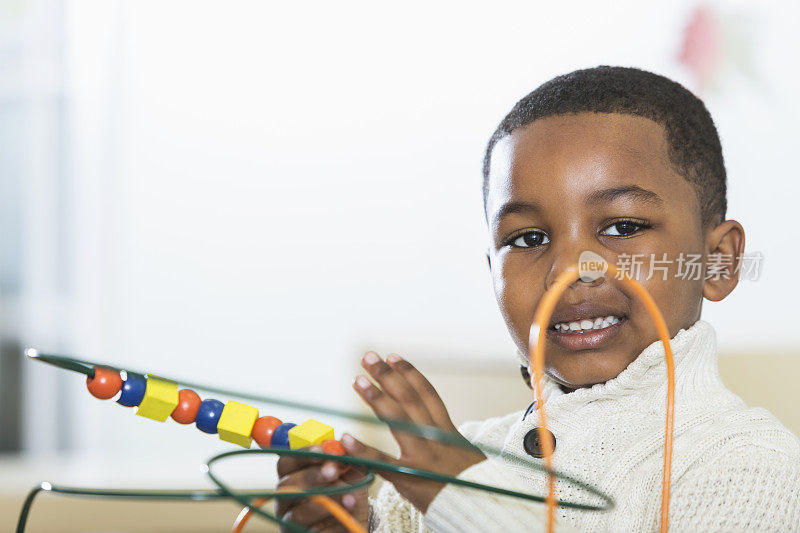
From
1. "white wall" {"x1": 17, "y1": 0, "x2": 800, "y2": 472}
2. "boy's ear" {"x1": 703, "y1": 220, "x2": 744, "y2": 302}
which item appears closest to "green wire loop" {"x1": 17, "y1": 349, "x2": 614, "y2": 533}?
"boy's ear" {"x1": 703, "y1": 220, "x2": 744, "y2": 302}

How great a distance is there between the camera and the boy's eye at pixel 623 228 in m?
0.67

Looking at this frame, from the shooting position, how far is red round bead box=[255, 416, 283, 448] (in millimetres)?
564

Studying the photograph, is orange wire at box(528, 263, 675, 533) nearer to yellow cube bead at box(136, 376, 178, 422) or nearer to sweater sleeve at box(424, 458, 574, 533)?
sweater sleeve at box(424, 458, 574, 533)

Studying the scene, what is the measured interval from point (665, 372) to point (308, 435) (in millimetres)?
293

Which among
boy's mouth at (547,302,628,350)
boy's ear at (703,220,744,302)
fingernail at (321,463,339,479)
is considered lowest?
fingernail at (321,463,339,479)

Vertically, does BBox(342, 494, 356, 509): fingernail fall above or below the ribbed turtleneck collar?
below

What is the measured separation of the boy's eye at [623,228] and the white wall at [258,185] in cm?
122

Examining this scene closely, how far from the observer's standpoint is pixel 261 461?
81.4 inches

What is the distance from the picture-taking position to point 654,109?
717 mm

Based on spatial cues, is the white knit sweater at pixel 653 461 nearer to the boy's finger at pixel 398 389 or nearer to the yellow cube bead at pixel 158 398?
the boy's finger at pixel 398 389

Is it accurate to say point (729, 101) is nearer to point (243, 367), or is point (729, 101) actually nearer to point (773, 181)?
point (773, 181)

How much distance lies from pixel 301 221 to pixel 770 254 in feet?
3.37

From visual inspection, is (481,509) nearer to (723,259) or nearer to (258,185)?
(723,259)

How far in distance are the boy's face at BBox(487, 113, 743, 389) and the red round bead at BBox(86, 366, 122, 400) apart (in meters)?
0.33
